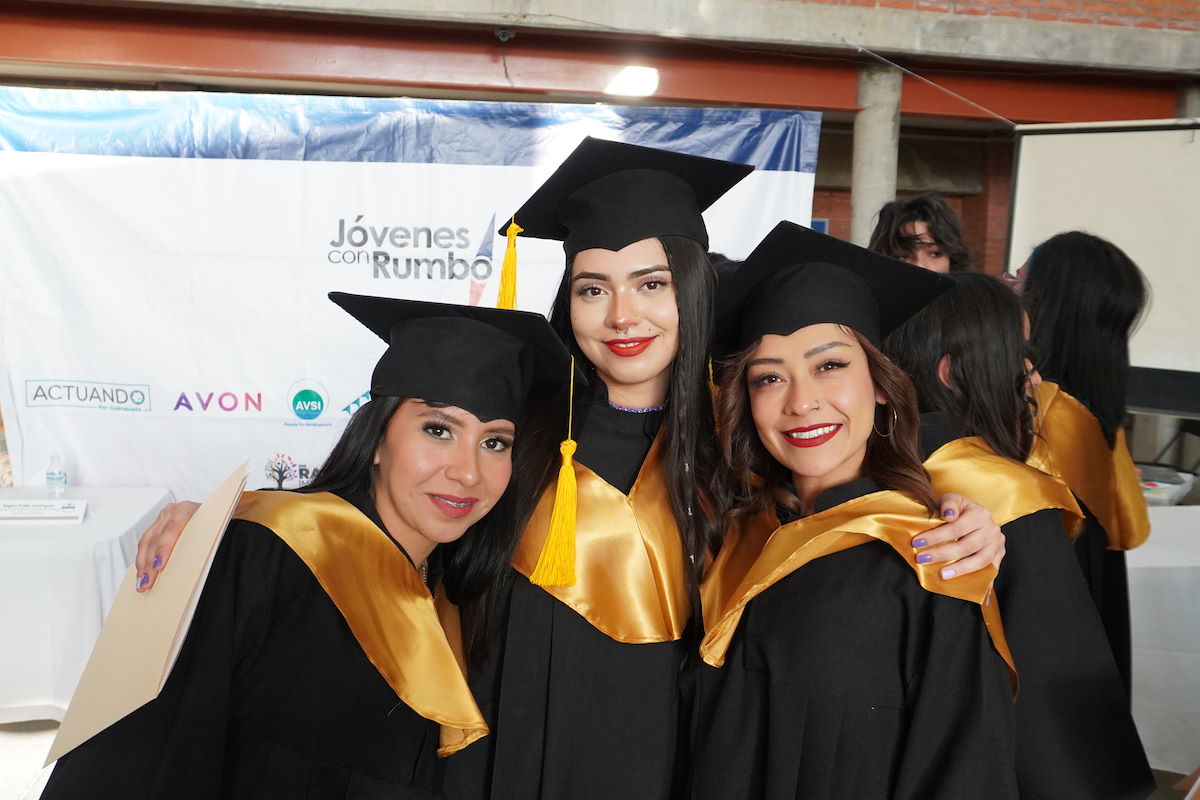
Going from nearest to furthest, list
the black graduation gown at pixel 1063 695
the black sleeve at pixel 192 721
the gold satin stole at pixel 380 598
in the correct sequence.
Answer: the black sleeve at pixel 192 721 → the gold satin stole at pixel 380 598 → the black graduation gown at pixel 1063 695

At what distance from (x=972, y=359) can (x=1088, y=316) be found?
92 centimetres

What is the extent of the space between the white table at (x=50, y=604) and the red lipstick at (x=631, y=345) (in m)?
2.67

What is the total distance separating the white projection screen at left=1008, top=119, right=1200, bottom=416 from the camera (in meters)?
5.76

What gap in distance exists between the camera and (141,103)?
4.21 meters

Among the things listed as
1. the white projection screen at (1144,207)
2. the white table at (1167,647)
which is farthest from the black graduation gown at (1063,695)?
the white projection screen at (1144,207)

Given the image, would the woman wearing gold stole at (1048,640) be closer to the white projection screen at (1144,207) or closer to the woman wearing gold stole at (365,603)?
the woman wearing gold stole at (365,603)

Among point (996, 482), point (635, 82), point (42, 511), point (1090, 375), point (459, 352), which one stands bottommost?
point (42, 511)

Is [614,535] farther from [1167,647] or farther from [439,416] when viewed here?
[1167,647]

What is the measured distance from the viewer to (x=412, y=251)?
14.2 feet

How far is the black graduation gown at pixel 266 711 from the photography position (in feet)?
4.08

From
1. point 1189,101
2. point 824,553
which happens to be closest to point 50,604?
point 824,553

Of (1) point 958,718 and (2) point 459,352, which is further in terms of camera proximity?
(2) point 459,352

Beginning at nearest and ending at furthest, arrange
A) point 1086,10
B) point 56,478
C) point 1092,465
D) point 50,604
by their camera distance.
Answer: point 1092,465 < point 50,604 < point 56,478 < point 1086,10

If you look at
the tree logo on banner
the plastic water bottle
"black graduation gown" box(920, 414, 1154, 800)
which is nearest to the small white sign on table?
the plastic water bottle
